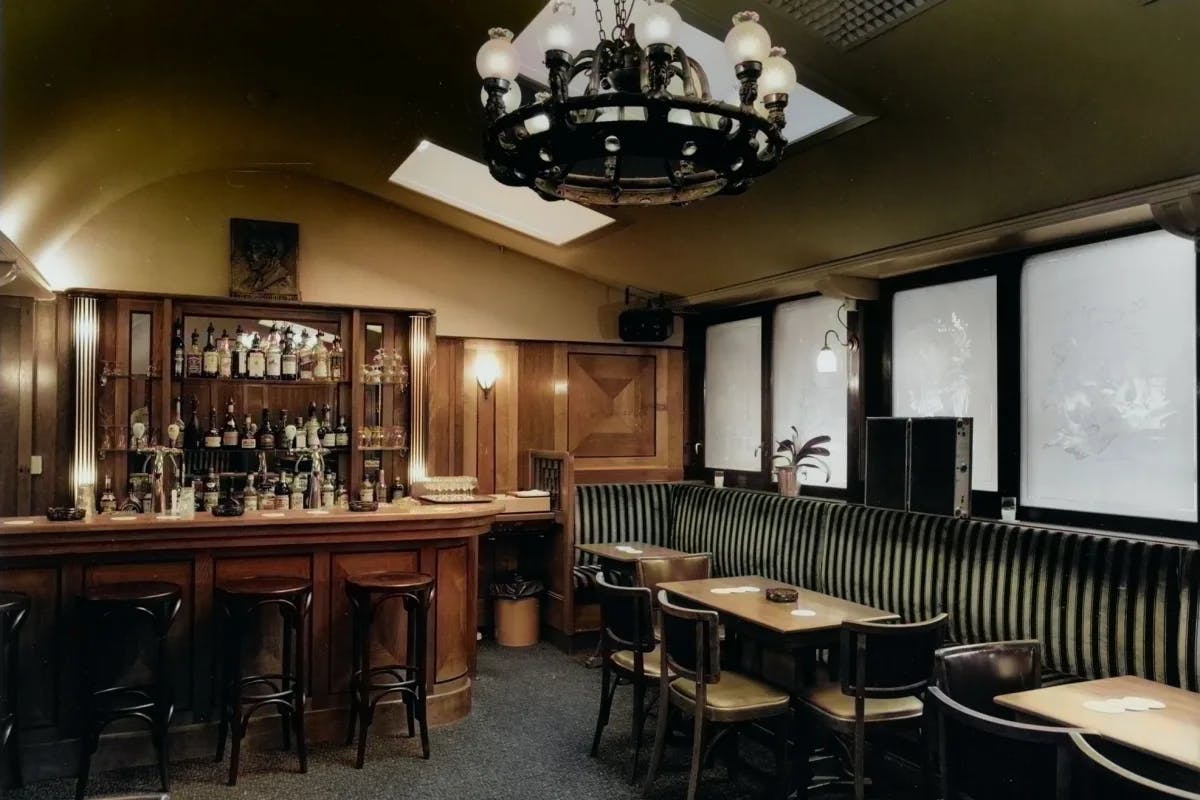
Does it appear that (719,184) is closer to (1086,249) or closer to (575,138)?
(575,138)

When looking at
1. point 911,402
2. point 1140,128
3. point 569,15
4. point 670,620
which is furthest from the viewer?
point 911,402

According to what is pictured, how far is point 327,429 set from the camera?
6309mm

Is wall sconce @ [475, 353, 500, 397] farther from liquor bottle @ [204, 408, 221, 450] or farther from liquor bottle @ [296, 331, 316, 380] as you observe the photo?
liquor bottle @ [204, 408, 221, 450]

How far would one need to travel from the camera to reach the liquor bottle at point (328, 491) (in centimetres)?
564

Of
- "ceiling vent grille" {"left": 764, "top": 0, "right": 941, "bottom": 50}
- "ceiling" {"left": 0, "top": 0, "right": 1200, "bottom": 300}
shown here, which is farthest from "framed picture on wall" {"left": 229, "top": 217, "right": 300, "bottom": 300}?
"ceiling vent grille" {"left": 764, "top": 0, "right": 941, "bottom": 50}

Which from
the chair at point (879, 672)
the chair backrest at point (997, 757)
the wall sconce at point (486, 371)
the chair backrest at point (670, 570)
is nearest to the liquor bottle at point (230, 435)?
the wall sconce at point (486, 371)

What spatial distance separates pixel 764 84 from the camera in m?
2.47

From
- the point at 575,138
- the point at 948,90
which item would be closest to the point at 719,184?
the point at 575,138

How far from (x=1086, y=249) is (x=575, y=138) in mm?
3151

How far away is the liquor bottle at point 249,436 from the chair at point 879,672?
172 inches

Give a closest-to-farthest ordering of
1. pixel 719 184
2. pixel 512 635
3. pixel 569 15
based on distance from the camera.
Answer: pixel 569 15 < pixel 719 184 < pixel 512 635

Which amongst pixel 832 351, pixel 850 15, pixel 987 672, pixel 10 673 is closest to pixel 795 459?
pixel 832 351

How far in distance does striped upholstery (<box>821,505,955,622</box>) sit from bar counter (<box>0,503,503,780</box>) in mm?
2204

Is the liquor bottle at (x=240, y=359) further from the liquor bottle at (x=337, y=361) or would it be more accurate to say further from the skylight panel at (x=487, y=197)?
the skylight panel at (x=487, y=197)
